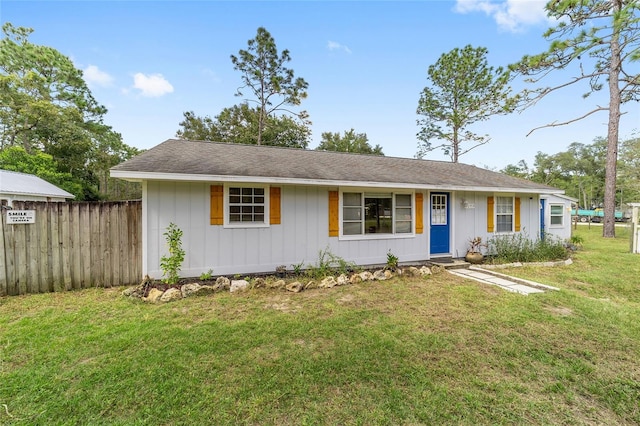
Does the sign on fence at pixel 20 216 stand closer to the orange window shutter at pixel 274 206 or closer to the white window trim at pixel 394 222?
the orange window shutter at pixel 274 206

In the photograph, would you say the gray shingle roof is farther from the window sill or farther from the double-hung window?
the window sill

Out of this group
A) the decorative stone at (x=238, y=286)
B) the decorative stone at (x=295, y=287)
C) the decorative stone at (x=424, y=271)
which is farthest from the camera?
the decorative stone at (x=424, y=271)

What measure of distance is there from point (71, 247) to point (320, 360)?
5512 millimetres

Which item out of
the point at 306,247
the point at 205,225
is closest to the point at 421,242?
the point at 306,247

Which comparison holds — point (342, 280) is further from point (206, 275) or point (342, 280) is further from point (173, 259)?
point (173, 259)

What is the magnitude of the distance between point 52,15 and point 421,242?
13.5 meters

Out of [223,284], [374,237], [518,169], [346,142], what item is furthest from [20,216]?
[518,169]

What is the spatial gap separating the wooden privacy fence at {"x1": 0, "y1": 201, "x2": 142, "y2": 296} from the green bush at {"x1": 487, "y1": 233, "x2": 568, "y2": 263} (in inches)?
378

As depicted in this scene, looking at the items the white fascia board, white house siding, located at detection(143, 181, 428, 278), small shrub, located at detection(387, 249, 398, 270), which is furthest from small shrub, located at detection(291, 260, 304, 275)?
small shrub, located at detection(387, 249, 398, 270)

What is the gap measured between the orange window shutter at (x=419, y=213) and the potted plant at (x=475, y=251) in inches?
63.8

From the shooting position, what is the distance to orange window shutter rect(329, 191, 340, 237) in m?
6.87

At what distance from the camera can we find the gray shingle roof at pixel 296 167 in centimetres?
558

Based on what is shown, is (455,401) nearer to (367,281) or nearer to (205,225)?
(367,281)

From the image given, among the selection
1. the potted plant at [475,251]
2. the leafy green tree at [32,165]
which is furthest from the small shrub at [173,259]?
the leafy green tree at [32,165]
